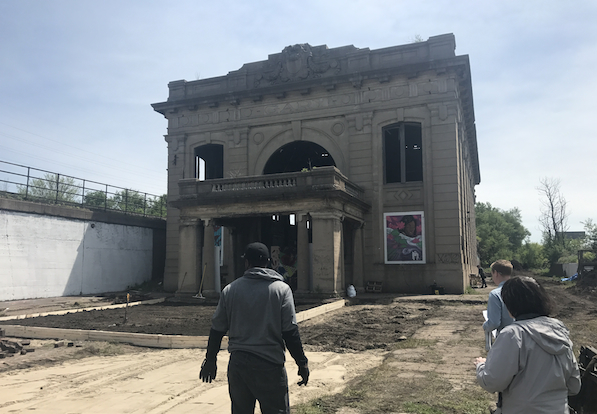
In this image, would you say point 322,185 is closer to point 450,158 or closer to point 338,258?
point 338,258

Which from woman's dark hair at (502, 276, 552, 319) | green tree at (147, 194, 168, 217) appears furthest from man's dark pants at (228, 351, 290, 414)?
green tree at (147, 194, 168, 217)

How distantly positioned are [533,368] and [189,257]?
875 inches

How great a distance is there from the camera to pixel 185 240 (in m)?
24.2

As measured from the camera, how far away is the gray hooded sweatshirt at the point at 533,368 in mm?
3145

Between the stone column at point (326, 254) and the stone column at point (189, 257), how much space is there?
6.43 meters

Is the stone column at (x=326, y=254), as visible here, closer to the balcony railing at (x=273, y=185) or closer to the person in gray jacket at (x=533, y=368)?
the balcony railing at (x=273, y=185)

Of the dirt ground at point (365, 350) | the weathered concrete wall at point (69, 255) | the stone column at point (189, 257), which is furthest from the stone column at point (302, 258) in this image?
the weathered concrete wall at point (69, 255)

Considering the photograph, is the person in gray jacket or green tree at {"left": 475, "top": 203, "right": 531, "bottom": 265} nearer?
the person in gray jacket

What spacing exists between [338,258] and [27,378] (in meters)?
15.2

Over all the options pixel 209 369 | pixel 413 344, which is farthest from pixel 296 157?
pixel 209 369

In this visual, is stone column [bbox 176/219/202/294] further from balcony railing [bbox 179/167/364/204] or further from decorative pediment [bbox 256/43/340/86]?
decorative pediment [bbox 256/43/340/86]

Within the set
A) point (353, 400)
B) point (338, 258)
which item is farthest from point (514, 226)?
point (353, 400)

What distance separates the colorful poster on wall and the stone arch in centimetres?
431

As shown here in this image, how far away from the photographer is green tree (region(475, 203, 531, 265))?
7356cm
